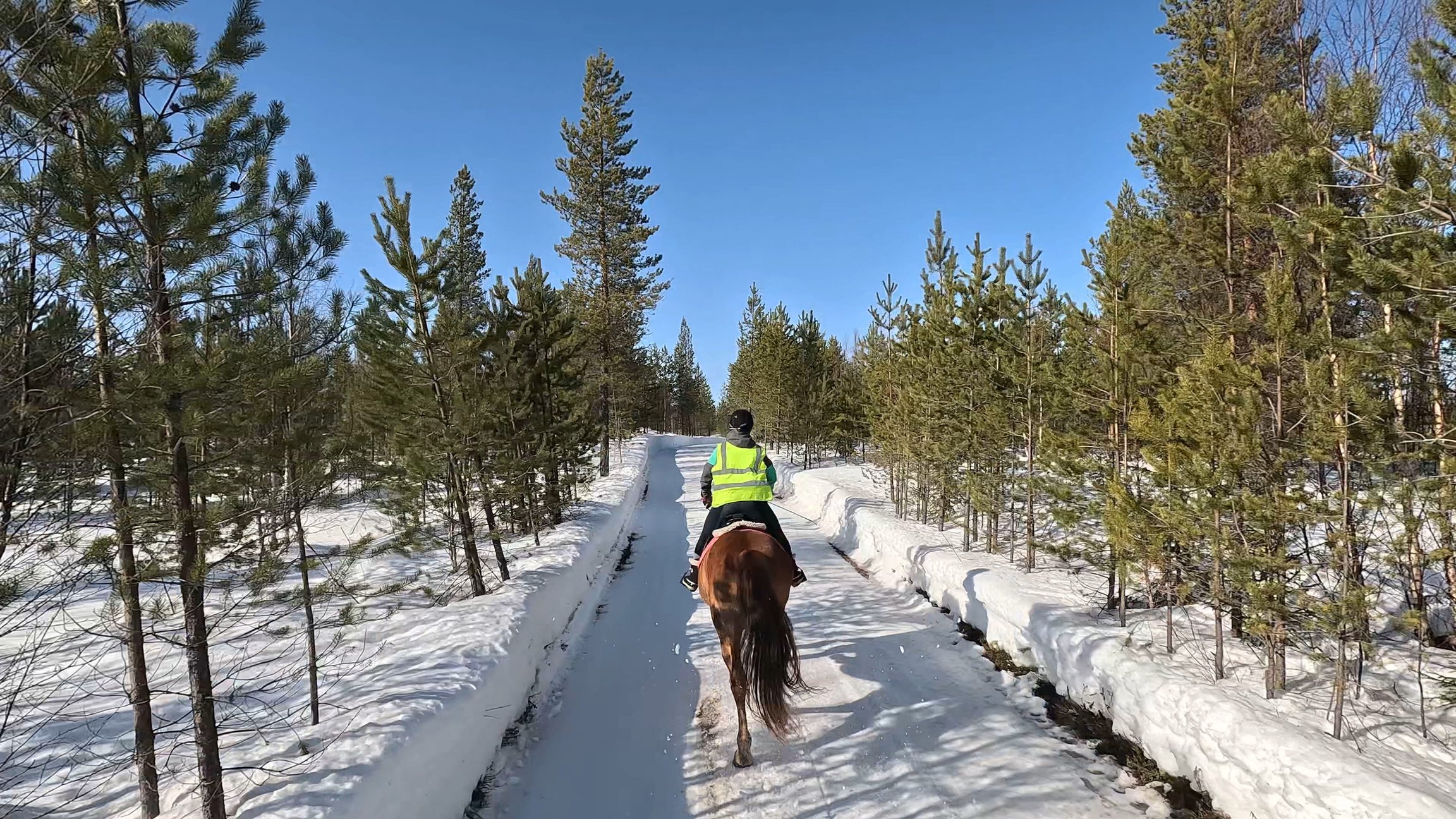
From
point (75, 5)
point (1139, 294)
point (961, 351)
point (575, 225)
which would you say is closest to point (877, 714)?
point (1139, 294)

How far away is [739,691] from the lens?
4.88 metres

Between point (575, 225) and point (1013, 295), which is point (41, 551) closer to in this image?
point (1013, 295)

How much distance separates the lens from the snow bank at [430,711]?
11.4ft

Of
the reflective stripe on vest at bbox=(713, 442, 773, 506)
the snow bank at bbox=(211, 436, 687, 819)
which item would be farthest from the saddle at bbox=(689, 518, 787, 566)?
the snow bank at bbox=(211, 436, 687, 819)

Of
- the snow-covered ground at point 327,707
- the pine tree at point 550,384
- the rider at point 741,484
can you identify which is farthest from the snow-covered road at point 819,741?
the pine tree at point 550,384

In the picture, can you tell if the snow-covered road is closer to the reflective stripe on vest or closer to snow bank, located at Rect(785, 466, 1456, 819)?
snow bank, located at Rect(785, 466, 1456, 819)

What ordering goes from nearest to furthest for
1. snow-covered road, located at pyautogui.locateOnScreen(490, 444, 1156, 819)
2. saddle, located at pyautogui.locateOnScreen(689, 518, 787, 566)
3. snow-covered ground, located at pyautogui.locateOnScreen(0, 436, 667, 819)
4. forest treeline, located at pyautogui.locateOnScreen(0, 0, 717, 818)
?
forest treeline, located at pyautogui.locateOnScreen(0, 0, 717, 818) < snow-covered ground, located at pyautogui.locateOnScreen(0, 436, 667, 819) < snow-covered road, located at pyautogui.locateOnScreen(490, 444, 1156, 819) < saddle, located at pyautogui.locateOnScreen(689, 518, 787, 566)

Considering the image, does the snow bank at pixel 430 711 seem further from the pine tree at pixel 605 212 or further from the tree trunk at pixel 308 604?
the pine tree at pixel 605 212

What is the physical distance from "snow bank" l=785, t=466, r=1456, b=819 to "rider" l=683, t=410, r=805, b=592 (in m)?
2.56

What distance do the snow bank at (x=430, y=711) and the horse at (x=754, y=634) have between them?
1980mm

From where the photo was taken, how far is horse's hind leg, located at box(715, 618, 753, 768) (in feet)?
15.2

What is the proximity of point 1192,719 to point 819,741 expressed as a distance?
2.60 meters

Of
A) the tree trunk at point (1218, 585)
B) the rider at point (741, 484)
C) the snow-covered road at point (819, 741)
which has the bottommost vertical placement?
the snow-covered road at point (819, 741)

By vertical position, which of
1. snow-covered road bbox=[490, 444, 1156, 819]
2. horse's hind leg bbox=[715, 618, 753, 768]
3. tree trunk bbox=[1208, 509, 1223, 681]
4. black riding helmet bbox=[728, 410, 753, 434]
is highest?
black riding helmet bbox=[728, 410, 753, 434]
